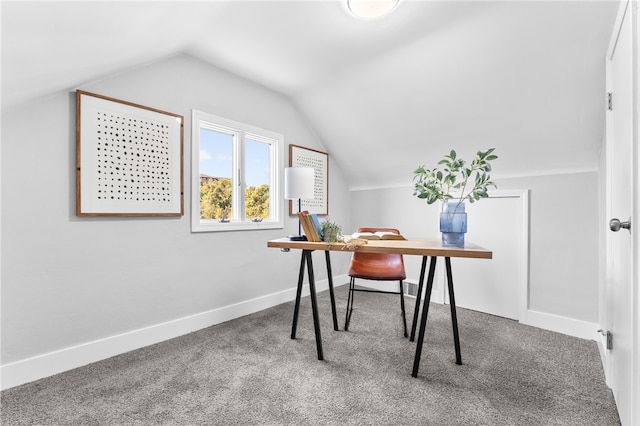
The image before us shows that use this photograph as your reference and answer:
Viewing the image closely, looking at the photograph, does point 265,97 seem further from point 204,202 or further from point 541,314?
point 541,314

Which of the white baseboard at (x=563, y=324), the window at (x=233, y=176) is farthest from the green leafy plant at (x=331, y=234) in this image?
the white baseboard at (x=563, y=324)

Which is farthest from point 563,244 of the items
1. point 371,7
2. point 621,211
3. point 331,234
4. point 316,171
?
point 316,171

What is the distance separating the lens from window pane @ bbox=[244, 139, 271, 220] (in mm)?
3062

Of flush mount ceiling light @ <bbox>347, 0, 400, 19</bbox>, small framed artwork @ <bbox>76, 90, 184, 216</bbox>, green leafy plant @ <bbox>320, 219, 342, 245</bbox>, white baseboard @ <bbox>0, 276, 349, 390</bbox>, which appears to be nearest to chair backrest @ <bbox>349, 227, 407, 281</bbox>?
green leafy plant @ <bbox>320, 219, 342, 245</bbox>

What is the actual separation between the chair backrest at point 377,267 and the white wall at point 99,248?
105 cm

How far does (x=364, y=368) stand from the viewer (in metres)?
1.87

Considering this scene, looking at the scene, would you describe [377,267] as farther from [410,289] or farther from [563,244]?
[563,244]

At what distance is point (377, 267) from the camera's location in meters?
2.63

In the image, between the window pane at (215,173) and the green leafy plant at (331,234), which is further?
the window pane at (215,173)

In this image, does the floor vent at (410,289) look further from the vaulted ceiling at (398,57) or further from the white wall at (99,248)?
the white wall at (99,248)

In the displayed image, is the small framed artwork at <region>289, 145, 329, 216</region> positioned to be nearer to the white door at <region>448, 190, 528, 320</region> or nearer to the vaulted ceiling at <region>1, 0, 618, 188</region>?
the vaulted ceiling at <region>1, 0, 618, 188</region>

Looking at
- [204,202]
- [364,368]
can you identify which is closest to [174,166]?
[204,202]

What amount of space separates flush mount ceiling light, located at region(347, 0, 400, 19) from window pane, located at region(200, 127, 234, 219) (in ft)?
5.25

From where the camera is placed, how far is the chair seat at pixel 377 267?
2.47m
